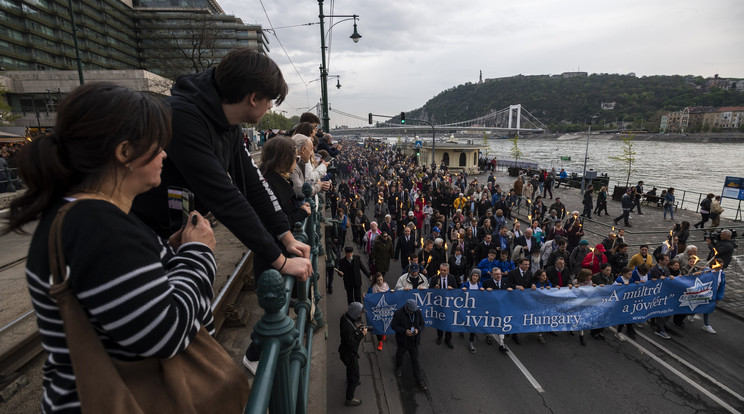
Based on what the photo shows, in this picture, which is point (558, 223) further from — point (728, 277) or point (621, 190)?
point (621, 190)

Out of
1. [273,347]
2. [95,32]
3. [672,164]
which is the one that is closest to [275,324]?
[273,347]

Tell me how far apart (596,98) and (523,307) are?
148315mm

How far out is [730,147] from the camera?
94312mm

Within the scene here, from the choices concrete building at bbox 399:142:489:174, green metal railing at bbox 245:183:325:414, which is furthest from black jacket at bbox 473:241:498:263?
concrete building at bbox 399:142:489:174

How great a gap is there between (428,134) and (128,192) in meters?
114

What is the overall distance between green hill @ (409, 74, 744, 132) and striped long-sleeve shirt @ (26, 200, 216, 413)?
135 meters

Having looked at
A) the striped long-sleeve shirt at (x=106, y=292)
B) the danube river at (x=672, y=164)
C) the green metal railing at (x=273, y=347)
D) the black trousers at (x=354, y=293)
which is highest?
the striped long-sleeve shirt at (x=106, y=292)

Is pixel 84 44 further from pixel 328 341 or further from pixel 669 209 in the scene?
pixel 669 209

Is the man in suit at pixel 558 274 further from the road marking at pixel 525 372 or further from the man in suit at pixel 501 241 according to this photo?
the road marking at pixel 525 372

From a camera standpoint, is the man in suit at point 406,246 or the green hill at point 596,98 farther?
the green hill at point 596,98

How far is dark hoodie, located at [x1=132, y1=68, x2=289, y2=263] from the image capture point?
1611 millimetres

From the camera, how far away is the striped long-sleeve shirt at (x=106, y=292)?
84cm

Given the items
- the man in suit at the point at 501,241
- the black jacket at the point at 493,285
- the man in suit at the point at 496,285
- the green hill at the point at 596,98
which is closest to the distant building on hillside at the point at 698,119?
the green hill at the point at 596,98

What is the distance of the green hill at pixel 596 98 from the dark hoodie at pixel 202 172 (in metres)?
135
